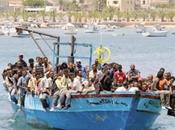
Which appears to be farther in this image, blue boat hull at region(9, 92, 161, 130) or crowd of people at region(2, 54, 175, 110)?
crowd of people at region(2, 54, 175, 110)

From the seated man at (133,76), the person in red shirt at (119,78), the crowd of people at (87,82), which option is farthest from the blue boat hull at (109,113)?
the person in red shirt at (119,78)

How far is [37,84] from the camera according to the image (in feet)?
100

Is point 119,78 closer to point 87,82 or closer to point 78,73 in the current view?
point 87,82

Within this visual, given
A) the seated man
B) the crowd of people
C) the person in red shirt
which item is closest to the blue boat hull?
the crowd of people

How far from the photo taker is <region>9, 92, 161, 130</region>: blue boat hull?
27578 mm

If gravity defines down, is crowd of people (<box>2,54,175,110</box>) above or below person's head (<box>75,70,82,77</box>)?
below

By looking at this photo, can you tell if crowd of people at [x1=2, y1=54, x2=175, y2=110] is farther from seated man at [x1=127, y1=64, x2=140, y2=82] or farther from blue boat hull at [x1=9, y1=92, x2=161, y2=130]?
blue boat hull at [x1=9, y1=92, x2=161, y2=130]

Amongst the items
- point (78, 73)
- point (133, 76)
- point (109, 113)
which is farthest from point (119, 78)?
point (109, 113)

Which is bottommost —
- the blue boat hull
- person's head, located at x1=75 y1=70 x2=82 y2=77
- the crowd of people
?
the blue boat hull

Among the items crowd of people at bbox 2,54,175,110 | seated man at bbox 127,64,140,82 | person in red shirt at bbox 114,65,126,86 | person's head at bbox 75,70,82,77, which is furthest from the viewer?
person's head at bbox 75,70,82,77

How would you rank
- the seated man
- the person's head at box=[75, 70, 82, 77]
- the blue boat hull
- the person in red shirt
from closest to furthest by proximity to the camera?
the blue boat hull < the seated man < the person in red shirt < the person's head at box=[75, 70, 82, 77]

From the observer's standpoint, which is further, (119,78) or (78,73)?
(78,73)

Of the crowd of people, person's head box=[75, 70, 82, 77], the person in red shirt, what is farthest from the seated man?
person's head box=[75, 70, 82, 77]

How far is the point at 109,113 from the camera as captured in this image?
91.9 feet
